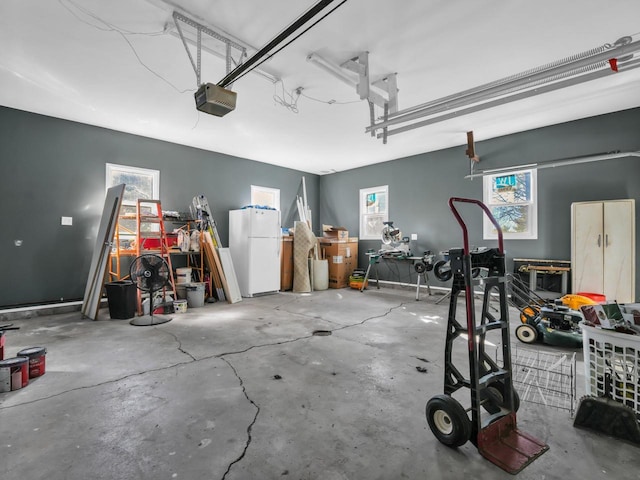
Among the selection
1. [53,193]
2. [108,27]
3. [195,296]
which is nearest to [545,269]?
[195,296]

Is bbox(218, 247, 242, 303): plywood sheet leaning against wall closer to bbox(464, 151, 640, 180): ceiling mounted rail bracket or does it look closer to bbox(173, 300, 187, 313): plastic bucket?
bbox(173, 300, 187, 313): plastic bucket

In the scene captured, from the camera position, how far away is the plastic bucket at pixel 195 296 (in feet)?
16.4

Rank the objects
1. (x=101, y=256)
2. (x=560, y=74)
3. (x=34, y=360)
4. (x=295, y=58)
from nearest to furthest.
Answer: (x=34, y=360) → (x=560, y=74) → (x=295, y=58) → (x=101, y=256)

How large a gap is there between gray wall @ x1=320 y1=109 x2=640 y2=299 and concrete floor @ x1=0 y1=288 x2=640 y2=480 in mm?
2906

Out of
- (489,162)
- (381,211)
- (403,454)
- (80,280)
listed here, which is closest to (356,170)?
(381,211)

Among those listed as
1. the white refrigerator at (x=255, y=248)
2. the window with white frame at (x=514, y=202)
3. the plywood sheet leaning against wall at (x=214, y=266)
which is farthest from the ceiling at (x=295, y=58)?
the plywood sheet leaning against wall at (x=214, y=266)

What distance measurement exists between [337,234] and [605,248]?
4.68 m

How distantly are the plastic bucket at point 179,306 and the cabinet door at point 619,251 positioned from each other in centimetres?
632

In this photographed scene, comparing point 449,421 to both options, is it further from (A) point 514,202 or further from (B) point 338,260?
(B) point 338,260

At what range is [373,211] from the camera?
7.53 m

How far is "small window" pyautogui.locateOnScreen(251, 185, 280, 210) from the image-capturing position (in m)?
7.07

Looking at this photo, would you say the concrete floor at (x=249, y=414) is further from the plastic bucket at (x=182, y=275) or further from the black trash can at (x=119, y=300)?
the plastic bucket at (x=182, y=275)

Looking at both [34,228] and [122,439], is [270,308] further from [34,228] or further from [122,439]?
[34,228]

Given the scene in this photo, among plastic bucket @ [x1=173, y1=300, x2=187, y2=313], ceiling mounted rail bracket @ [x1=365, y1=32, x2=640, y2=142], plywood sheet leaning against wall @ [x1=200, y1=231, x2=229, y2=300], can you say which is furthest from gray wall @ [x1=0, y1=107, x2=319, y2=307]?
ceiling mounted rail bracket @ [x1=365, y1=32, x2=640, y2=142]
